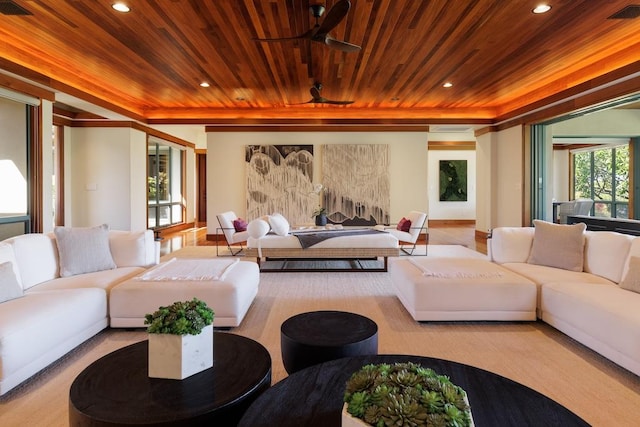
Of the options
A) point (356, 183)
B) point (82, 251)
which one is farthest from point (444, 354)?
point (356, 183)

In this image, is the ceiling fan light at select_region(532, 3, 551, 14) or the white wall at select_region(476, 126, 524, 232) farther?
the white wall at select_region(476, 126, 524, 232)

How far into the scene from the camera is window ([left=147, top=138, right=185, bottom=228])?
30.5 ft

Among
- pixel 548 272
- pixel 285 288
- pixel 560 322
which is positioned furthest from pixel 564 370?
pixel 285 288

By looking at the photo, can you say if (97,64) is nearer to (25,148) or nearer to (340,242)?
(25,148)

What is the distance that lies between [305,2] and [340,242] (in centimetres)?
315

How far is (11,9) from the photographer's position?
3.52 metres

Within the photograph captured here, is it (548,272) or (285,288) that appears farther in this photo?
(285,288)

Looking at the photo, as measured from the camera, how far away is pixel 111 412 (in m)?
1.40

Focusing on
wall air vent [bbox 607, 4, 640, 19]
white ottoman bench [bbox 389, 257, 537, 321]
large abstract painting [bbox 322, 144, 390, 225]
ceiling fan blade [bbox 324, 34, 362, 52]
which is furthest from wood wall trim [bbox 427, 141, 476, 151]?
white ottoman bench [bbox 389, 257, 537, 321]

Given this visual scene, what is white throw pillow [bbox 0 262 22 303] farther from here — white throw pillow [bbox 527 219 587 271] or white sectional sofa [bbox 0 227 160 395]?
white throw pillow [bbox 527 219 587 271]

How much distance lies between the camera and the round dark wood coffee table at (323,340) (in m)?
2.03

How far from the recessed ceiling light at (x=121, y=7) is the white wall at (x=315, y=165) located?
491cm

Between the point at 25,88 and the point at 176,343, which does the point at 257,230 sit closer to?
the point at 25,88

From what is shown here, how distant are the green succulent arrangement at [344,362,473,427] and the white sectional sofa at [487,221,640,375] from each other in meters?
2.00
